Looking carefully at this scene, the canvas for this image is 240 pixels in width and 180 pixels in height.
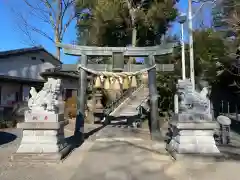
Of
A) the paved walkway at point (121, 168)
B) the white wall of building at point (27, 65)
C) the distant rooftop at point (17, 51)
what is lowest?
the paved walkway at point (121, 168)

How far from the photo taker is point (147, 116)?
58.0 feet

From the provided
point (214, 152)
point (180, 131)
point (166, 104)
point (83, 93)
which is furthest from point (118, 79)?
point (166, 104)

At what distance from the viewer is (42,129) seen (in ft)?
23.0

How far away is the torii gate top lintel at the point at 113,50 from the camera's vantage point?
35.2ft

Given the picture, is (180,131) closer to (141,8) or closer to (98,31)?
(98,31)

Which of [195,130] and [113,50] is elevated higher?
[113,50]

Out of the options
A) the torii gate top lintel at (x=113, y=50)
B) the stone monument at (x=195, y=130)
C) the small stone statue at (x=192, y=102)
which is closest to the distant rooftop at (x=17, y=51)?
the torii gate top lintel at (x=113, y=50)

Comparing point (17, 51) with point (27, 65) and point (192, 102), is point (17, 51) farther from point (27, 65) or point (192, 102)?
point (192, 102)

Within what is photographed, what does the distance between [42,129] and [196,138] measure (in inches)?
178

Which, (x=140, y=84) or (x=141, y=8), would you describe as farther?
(x=140, y=84)

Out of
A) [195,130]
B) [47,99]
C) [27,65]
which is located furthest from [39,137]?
[27,65]

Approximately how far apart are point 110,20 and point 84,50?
1323cm

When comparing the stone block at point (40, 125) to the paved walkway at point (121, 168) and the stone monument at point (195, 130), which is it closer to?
the paved walkway at point (121, 168)

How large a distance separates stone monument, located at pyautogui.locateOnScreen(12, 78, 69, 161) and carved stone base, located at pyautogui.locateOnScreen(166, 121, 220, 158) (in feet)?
11.7
